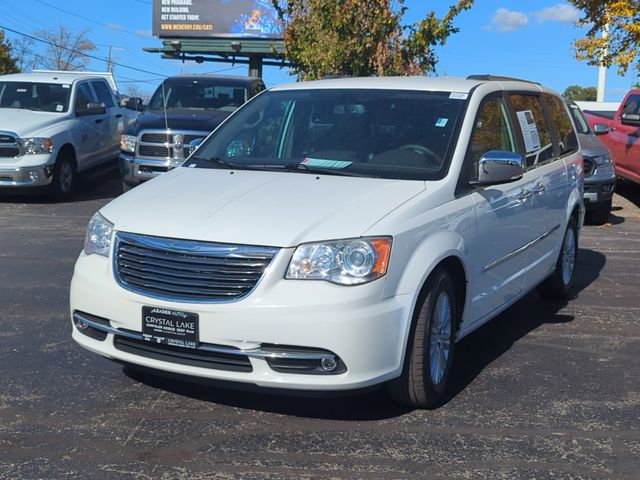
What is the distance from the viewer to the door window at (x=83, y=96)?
547 inches

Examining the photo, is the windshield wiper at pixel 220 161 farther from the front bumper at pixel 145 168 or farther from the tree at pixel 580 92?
the tree at pixel 580 92

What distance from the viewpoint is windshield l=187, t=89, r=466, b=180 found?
5.04 m

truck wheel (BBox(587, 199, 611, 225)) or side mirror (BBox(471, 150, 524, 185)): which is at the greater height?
side mirror (BBox(471, 150, 524, 185))

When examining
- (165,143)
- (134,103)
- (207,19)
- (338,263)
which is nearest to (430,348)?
(338,263)

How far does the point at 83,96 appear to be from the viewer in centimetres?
1410

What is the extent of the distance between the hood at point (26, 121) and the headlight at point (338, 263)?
9.60m

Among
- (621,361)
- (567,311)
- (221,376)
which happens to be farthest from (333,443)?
(567,311)

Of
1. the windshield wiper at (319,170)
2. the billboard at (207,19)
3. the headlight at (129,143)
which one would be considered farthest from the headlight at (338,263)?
the billboard at (207,19)

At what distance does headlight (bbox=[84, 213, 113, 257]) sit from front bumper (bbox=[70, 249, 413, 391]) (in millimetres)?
424

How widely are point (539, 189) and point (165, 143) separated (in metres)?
6.71

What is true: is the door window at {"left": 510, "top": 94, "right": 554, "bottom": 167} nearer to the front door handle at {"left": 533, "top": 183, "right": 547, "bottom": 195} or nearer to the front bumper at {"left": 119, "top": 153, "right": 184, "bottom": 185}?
the front door handle at {"left": 533, "top": 183, "right": 547, "bottom": 195}

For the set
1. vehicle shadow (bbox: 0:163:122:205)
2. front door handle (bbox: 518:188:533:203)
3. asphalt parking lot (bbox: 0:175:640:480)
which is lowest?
asphalt parking lot (bbox: 0:175:640:480)

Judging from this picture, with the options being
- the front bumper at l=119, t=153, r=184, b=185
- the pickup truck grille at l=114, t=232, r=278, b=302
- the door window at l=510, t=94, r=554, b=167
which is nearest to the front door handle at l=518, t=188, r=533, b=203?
the door window at l=510, t=94, r=554, b=167

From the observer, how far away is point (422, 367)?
437 cm
